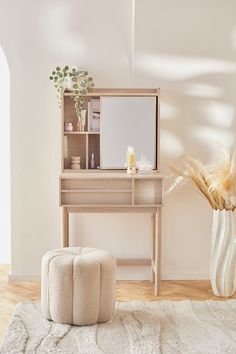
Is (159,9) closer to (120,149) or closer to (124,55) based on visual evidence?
(124,55)

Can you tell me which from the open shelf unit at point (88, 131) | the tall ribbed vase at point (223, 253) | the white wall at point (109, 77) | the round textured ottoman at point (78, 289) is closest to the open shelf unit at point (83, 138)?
the open shelf unit at point (88, 131)

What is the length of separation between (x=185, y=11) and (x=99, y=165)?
142 centimetres

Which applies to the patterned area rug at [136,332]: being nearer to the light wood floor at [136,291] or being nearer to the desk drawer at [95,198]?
the light wood floor at [136,291]

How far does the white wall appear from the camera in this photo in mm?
5043

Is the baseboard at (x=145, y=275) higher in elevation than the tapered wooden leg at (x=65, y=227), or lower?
lower

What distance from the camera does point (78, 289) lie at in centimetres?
387

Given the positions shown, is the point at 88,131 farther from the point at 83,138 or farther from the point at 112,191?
the point at 112,191

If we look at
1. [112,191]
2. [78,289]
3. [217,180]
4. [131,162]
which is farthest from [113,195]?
[78,289]

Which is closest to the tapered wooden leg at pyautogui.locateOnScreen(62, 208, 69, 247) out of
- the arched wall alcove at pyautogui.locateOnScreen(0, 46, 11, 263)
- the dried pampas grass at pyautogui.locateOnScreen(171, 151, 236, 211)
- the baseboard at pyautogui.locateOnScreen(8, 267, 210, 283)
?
the baseboard at pyautogui.locateOnScreen(8, 267, 210, 283)

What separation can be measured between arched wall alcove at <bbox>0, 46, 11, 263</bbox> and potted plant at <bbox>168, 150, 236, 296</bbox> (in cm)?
177

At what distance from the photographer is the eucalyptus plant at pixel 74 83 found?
195 inches

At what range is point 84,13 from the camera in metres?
5.05

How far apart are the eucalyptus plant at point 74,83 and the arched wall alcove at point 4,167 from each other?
789mm

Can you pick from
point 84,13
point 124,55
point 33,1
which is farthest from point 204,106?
point 33,1
